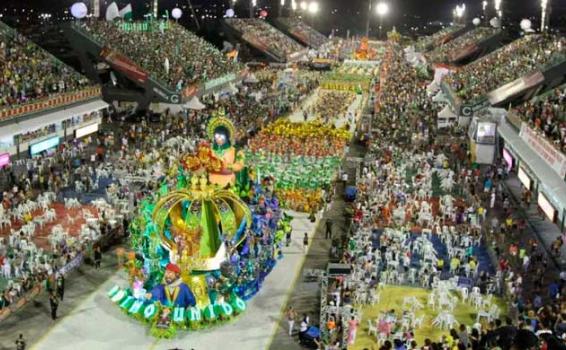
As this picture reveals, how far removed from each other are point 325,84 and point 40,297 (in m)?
56.5

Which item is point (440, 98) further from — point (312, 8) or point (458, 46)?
point (312, 8)

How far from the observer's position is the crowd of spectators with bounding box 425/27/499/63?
90.4 m

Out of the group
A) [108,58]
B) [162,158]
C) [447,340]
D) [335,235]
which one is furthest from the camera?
[108,58]

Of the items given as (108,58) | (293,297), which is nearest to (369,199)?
(293,297)

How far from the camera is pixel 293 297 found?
23062 mm

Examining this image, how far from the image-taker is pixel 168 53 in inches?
2445

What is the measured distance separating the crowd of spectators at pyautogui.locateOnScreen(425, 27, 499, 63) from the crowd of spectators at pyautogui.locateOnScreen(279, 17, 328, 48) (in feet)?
90.1

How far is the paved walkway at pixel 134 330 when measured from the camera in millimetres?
19688

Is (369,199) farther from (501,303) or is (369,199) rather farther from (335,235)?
(501,303)

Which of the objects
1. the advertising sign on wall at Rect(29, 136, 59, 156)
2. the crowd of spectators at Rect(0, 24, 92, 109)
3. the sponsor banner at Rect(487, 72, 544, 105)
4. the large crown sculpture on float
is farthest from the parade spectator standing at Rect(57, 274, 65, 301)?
the sponsor banner at Rect(487, 72, 544, 105)

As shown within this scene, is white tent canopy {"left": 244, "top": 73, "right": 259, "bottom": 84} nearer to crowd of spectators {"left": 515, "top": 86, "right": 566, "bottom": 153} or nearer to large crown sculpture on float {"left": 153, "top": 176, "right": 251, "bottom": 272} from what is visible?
crowd of spectators {"left": 515, "top": 86, "right": 566, "bottom": 153}

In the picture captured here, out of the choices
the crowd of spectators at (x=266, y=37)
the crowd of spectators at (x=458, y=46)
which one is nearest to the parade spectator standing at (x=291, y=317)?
the crowd of spectators at (x=458, y=46)

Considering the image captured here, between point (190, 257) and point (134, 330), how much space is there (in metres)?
2.55

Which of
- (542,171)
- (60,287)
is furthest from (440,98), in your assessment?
(60,287)
